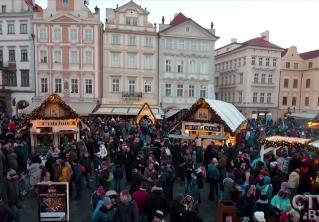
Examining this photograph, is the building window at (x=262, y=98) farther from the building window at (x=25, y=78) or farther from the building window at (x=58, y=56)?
the building window at (x=25, y=78)

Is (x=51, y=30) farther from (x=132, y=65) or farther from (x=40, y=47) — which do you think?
(x=132, y=65)

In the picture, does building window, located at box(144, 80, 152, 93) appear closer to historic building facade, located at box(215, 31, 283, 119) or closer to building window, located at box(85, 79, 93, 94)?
building window, located at box(85, 79, 93, 94)

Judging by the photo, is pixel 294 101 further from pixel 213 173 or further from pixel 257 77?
pixel 213 173

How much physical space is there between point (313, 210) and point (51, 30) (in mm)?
31258

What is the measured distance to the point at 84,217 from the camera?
9039mm

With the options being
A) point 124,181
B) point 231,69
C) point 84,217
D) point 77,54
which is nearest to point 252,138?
point 124,181

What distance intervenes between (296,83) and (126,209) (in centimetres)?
4426

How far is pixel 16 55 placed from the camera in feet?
110

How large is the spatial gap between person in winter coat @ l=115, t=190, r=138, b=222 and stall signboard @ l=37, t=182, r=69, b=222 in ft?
4.65

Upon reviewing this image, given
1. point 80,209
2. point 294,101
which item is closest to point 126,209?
point 80,209

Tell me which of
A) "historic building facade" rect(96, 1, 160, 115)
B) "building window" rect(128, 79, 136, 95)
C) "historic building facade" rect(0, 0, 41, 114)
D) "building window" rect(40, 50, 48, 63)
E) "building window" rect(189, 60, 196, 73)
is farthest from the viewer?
"building window" rect(189, 60, 196, 73)

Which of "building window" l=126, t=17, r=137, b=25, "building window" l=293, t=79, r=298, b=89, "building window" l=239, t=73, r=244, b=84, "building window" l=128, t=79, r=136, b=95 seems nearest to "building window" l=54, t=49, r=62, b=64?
"building window" l=128, t=79, r=136, b=95

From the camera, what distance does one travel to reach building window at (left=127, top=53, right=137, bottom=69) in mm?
34716

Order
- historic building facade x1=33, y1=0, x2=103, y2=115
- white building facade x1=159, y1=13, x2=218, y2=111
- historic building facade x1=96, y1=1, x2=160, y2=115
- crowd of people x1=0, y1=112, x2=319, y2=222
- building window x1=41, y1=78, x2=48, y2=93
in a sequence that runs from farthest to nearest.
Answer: white building facade x1=159, y1=13, x2=218, y2=111
historic building facade x1=96, y1=1, x2=160, y2=115
building window x1=41, y1=78, x2=48, y2=93
historic building facade x1=33, y1=0, x2=103, y2=115
crowd of people x1=0, y1=112, x2=319, y2=222
